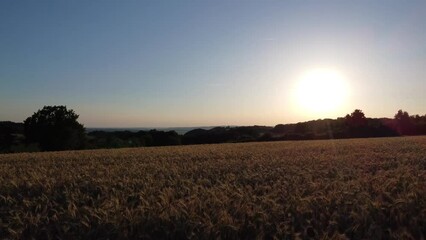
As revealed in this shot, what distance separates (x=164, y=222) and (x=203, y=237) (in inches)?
27.8

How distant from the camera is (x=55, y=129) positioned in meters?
64.2

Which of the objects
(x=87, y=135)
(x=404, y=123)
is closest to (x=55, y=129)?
(x=87, y=135)

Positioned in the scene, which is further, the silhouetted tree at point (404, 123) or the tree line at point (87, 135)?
the silhouetted tree at point (404, 123)

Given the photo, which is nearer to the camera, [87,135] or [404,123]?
[87,135]

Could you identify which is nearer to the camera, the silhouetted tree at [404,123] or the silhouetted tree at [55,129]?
the silhouetted tree at [55,129]

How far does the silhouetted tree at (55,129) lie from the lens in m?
63.1

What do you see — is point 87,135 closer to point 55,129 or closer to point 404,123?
point 55,129

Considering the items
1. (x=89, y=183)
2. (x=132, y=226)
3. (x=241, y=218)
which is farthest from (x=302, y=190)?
(x=89, y=183)

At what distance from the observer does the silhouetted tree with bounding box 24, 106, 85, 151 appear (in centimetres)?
6309

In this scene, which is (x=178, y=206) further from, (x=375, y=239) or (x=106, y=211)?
(x=375, y=239)

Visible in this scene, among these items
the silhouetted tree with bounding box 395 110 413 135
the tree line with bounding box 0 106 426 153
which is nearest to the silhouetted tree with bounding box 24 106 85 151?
the tree line with bounding box 0 106 426 153

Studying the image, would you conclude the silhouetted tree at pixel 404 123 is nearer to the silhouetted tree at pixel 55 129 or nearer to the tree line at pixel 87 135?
the tree line at pixel 87 135

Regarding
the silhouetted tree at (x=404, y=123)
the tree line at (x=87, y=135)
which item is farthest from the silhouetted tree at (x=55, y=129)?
the silhouetted tree at (x=404, y=123)

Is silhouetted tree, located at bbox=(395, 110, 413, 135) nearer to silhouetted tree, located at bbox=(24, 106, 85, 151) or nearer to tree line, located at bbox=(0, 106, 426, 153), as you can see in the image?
tree line, located at bbox=(0, 106, 426, 153)
